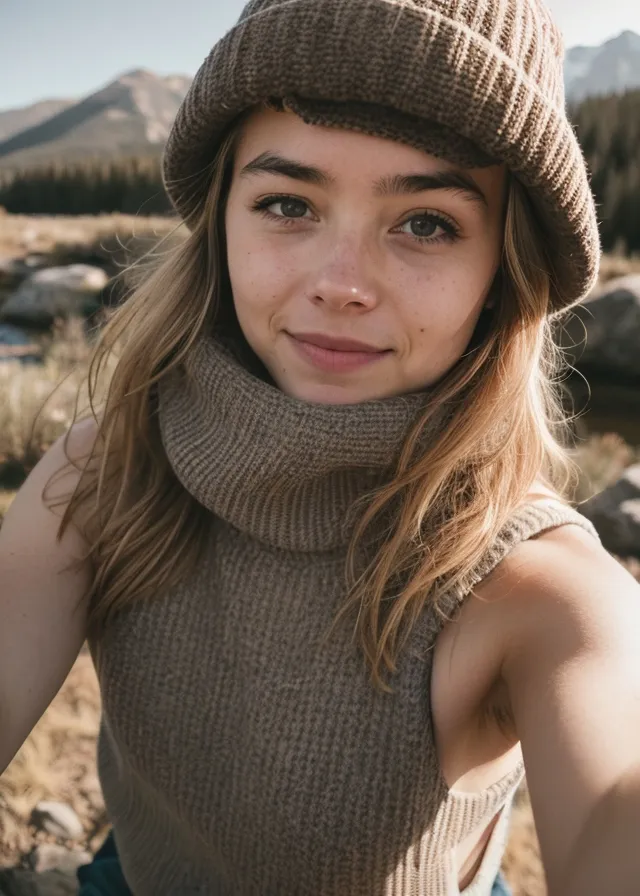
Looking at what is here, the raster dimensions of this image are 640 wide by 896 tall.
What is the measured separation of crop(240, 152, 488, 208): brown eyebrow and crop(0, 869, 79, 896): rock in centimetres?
185

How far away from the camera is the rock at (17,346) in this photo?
7.78 metres

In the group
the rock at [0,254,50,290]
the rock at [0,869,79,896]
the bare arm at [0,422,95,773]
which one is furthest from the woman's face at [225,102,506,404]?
the rock at [0,254,50,290]

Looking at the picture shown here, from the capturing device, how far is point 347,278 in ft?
→ 3.77

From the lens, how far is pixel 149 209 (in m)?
17.7

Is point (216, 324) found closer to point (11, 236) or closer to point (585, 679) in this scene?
point (585, 679)

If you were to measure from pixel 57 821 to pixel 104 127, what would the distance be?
957 inches

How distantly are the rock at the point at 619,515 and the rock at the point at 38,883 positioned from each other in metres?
2.73

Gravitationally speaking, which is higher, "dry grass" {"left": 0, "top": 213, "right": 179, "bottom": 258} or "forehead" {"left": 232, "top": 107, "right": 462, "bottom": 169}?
"forehead" {"left": 232, "top": 107, "right": 462, "bottom": 169}

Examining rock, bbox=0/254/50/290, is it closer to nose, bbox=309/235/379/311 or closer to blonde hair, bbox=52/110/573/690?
blonde hair, bbox=52/110/573/690

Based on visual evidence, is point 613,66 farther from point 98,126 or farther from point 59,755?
point 98,126

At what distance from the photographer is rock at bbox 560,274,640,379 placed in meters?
7.02

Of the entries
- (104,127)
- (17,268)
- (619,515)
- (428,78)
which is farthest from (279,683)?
(104,127)

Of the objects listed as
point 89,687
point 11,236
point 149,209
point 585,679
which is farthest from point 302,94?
point 149,209

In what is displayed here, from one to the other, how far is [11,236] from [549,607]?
14.0m
